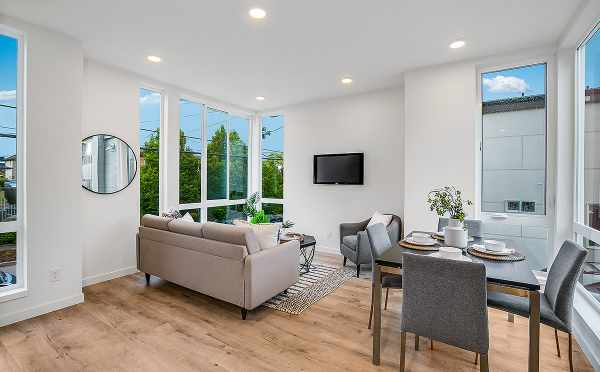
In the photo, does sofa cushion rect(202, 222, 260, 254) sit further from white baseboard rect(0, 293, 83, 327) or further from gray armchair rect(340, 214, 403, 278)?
gray armchair rect(340, 214, 403, 278)

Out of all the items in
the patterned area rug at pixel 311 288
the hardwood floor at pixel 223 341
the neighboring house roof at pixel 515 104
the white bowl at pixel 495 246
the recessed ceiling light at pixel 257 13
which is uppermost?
the recessed ceiling light at pixel 257 13

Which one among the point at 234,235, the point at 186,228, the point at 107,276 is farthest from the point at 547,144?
the point at 107,276

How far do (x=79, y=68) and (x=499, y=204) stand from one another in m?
5.05

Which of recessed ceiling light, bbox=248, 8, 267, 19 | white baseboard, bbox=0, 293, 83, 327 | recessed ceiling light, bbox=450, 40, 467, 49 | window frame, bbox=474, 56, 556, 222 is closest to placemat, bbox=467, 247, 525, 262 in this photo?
window frame, bbox=474, 56, 556, 222

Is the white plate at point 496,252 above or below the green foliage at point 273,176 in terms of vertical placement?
below

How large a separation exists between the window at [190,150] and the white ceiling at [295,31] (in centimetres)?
91

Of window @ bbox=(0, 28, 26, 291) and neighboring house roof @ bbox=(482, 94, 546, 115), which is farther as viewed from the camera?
neighboring house roof @ bbox=(482, 94, 546, 115)

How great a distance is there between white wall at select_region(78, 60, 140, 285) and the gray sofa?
2.19 ft

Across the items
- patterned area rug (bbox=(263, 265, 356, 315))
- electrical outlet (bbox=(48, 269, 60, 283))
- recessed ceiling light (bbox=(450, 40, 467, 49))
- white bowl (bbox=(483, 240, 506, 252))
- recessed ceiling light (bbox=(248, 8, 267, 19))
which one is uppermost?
recessed ceiling light (bbox=(248, 8, 267, 19))

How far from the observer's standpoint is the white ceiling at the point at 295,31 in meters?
2.54

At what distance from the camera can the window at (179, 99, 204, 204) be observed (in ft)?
16.2

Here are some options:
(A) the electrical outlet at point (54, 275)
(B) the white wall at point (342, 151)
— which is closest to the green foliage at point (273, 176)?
(B) the white wall at point (342, 151)

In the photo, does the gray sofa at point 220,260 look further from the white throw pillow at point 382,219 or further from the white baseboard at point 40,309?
the white throw pillow at point 382,219

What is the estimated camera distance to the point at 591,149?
9.07ft
